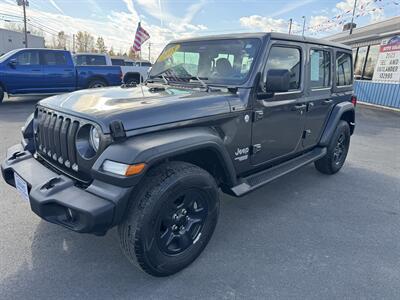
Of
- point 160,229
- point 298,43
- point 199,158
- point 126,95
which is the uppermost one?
point 298,43

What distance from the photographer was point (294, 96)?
343 cm

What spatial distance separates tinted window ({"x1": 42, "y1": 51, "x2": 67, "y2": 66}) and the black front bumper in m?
9.51

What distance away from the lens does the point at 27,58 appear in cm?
991

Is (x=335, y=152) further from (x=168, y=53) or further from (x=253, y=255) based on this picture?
(x=168, y=53)

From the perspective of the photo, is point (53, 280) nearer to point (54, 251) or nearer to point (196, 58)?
point (54, 251)

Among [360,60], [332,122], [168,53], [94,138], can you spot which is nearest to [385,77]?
[360,60]

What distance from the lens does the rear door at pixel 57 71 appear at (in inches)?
404

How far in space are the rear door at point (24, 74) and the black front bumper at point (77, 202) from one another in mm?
9145

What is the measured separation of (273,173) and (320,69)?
5.44 ft

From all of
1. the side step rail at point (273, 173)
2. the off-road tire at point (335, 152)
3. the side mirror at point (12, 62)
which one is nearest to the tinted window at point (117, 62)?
the side mirror at point (12, 62)

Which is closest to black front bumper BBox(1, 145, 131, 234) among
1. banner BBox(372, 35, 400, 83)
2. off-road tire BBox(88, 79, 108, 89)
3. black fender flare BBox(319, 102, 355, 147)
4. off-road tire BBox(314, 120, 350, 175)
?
black fender flare BBox(319, 102, 355, 147)

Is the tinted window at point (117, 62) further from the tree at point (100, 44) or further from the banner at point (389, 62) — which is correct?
the tree at point (100, 44)

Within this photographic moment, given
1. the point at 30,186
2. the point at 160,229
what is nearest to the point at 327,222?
the point at 160,229

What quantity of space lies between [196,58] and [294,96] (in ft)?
3.94
